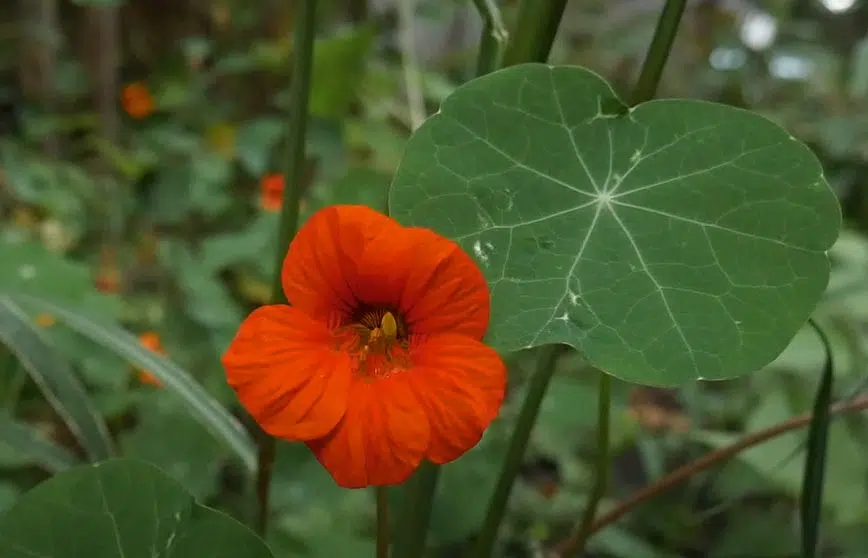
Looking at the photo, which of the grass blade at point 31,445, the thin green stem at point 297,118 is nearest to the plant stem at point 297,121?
the thin green stem at point 297,118

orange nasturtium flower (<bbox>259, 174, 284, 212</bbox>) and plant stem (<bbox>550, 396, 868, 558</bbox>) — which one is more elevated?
plant stem (<bbox>550, 396, 868, 558</bbox>)

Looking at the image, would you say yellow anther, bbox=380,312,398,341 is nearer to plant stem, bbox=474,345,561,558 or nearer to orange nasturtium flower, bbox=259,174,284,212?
plant stem, bbox=474,345,561,558

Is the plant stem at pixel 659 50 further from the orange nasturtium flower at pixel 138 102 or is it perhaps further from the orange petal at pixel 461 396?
the orange nasturtium flower at pixel 138 102

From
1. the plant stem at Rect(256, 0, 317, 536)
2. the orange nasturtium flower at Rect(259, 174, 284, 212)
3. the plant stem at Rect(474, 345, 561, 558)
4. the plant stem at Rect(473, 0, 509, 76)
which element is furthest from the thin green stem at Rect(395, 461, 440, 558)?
the orange nasturtium flower at Rect(259, 174, 284, 212)

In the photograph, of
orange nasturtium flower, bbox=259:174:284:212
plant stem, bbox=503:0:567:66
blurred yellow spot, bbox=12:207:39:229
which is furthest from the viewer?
blurred yellow spot, bbox=12:207:39:229

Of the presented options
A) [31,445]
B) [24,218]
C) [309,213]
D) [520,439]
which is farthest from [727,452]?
[24,218]

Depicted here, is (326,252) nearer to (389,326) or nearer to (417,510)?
(389,326)

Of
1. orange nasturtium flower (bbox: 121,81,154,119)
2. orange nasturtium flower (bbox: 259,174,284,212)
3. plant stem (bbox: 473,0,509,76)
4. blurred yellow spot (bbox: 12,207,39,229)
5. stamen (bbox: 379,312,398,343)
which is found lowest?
blurred yellow spot (bbox: 12,207,39,229)
